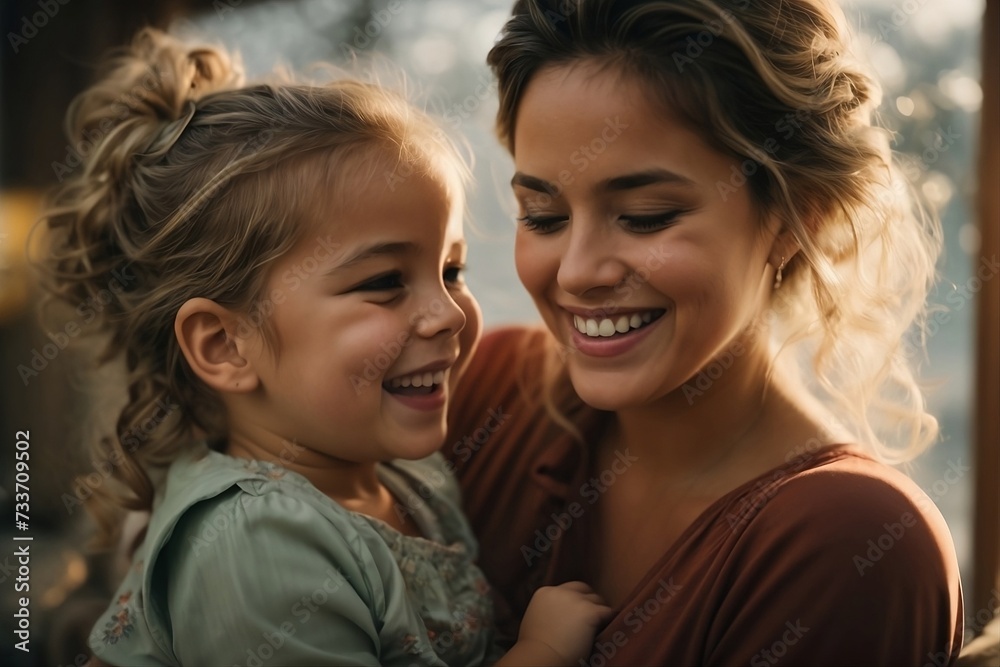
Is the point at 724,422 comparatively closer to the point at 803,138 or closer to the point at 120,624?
the point at 803,138

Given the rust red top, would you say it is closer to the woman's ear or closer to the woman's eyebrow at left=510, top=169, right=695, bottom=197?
the woman's ear

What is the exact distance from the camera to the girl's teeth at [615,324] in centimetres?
128

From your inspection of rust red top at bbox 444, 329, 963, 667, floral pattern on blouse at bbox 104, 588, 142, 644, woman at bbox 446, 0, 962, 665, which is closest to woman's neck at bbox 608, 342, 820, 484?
woman at bbox 446, 0, 962, 665

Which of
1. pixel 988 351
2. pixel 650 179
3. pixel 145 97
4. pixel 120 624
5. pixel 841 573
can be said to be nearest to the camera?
pixel 841 573

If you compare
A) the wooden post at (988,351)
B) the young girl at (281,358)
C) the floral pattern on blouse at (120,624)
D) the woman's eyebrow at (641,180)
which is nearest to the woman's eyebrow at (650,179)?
the woman's eyebrow at (641,180)

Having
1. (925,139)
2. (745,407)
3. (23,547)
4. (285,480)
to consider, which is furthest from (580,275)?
(23,547)

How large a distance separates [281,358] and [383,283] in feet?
0.63

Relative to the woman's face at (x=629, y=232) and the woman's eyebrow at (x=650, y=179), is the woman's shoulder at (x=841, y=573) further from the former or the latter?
the woman's eyebrow at (x=650, y=179)

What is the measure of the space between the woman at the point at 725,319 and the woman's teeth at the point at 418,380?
201 millimetres

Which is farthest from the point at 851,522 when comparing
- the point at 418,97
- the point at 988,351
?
the point at 418,97

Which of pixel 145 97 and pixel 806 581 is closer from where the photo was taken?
pixel 806 581

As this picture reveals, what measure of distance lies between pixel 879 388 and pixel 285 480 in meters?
0.98

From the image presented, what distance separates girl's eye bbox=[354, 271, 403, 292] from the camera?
4.29 ft

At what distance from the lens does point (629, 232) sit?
4.04 ft
